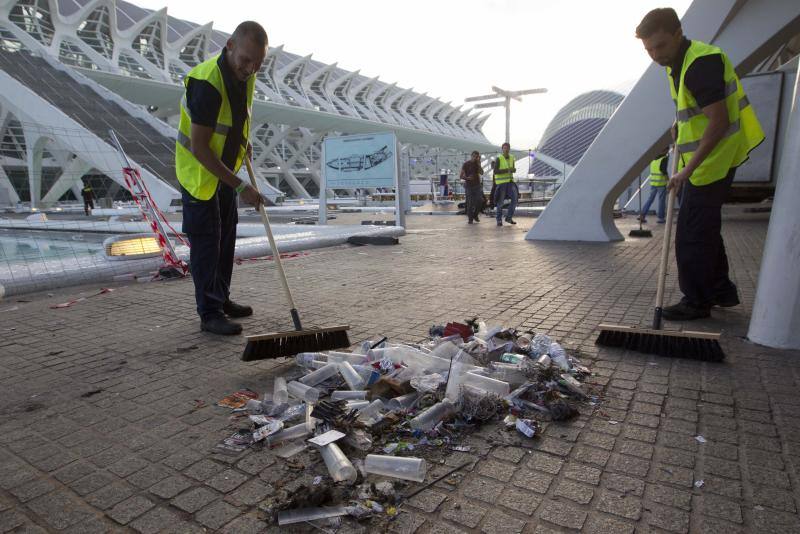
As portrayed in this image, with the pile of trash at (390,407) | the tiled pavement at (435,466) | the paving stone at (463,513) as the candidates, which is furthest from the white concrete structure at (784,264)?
the paving stone at (463,513)

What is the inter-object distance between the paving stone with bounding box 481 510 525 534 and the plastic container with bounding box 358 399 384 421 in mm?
738

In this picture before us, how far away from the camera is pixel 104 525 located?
1.51 meters

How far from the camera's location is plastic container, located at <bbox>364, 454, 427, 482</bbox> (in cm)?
171

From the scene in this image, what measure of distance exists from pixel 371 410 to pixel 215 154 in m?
2.24

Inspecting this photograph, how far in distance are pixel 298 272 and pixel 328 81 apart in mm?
62511

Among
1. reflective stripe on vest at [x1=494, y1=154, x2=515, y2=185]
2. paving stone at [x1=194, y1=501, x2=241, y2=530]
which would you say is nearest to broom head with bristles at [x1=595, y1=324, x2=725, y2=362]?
paving stone at [x1=194, y1=501, x2=241, y2=530]

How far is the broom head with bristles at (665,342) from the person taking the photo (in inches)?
106

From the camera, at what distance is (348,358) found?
2.77 meters

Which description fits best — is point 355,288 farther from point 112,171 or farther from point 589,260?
A: point 112,171

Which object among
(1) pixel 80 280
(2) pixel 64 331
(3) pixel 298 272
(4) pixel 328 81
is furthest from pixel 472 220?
(4) pixel 328 81

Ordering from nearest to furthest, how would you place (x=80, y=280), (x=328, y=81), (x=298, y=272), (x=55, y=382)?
1. (x=55, y=382)
2. (x=80, y=280)
3. (x=298, y=272)
4. (x=328, y=81)

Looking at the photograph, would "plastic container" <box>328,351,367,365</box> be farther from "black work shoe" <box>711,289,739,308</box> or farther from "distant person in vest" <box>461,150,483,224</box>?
"distant person in vest" <box>461,150,483,224</box>

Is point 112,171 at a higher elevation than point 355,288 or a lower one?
higher

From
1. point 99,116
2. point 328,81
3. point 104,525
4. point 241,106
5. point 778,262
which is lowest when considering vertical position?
point 104,525
